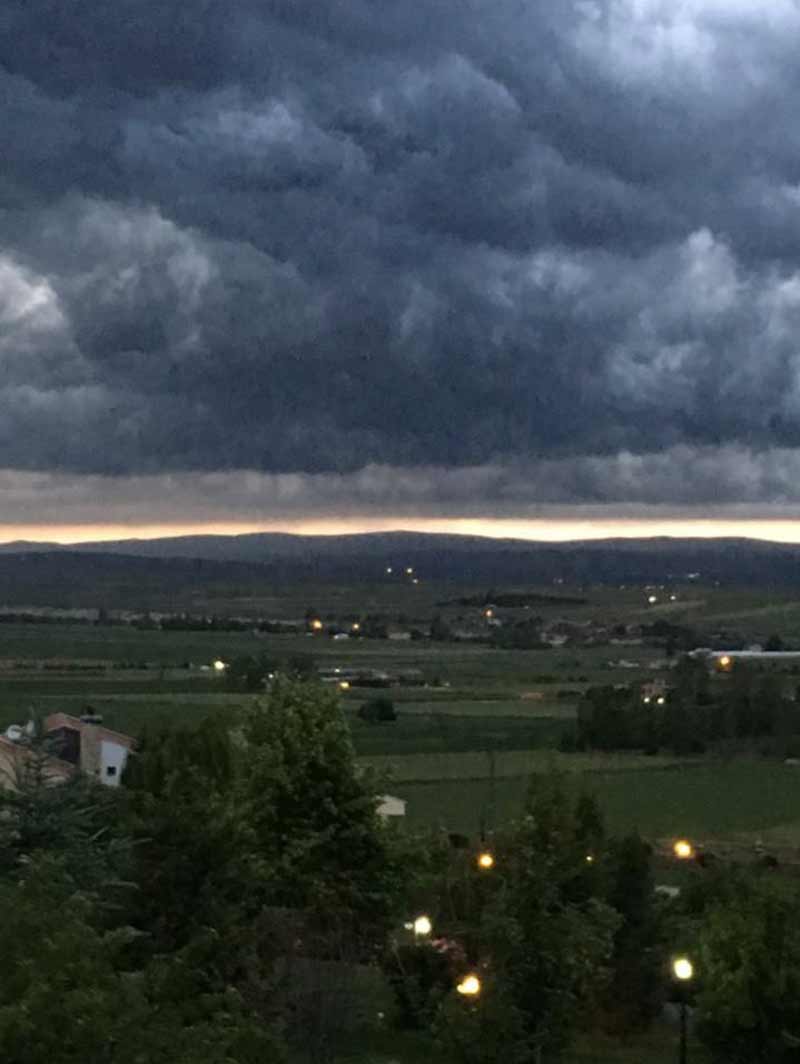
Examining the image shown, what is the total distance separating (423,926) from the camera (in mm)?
28469

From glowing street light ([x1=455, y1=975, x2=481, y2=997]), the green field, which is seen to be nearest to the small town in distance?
glowing street light ([x1=455, y1=975, x2=481, y2=997])

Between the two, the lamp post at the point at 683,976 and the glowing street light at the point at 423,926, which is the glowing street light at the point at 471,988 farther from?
the glowing street light at the point at 423,926

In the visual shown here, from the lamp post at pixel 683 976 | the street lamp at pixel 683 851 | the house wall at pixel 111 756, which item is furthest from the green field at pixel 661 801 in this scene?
the lamp post at pixel 683 976

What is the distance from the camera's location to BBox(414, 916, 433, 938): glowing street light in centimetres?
2852

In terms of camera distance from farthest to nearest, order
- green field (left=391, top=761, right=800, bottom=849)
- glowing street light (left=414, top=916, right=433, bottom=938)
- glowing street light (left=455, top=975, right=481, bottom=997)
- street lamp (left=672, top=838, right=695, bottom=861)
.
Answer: green field (left=391, top=761, right=800, bottom=849)
street lamp (left=672, top=838, right=695, bottom=861)
glowing street light (left=414, top=916, right=433, bottom=938)
glowing street light (left=455, top=975, right=481, bottom=997)

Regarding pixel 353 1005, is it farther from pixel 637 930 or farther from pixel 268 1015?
pixel 637 930

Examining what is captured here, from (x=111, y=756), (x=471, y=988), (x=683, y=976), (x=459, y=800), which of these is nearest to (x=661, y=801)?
(x=459, y=800)

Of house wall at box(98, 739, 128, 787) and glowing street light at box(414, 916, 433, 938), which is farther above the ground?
glowing street light at box(414, 916, 433, 938)

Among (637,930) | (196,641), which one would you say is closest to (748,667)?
(196,641)

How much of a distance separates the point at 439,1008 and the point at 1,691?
63.0 meters

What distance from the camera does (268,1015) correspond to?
22.3m

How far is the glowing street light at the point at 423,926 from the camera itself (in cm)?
2852

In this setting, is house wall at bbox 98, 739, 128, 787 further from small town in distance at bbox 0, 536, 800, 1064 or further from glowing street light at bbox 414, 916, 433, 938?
glowing street light at bbox 414, 916, 433, 938

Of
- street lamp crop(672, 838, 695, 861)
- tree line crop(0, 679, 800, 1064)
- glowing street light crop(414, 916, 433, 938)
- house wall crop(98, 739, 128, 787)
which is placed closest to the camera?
tree line crop(0, 679, 800, 1064)
